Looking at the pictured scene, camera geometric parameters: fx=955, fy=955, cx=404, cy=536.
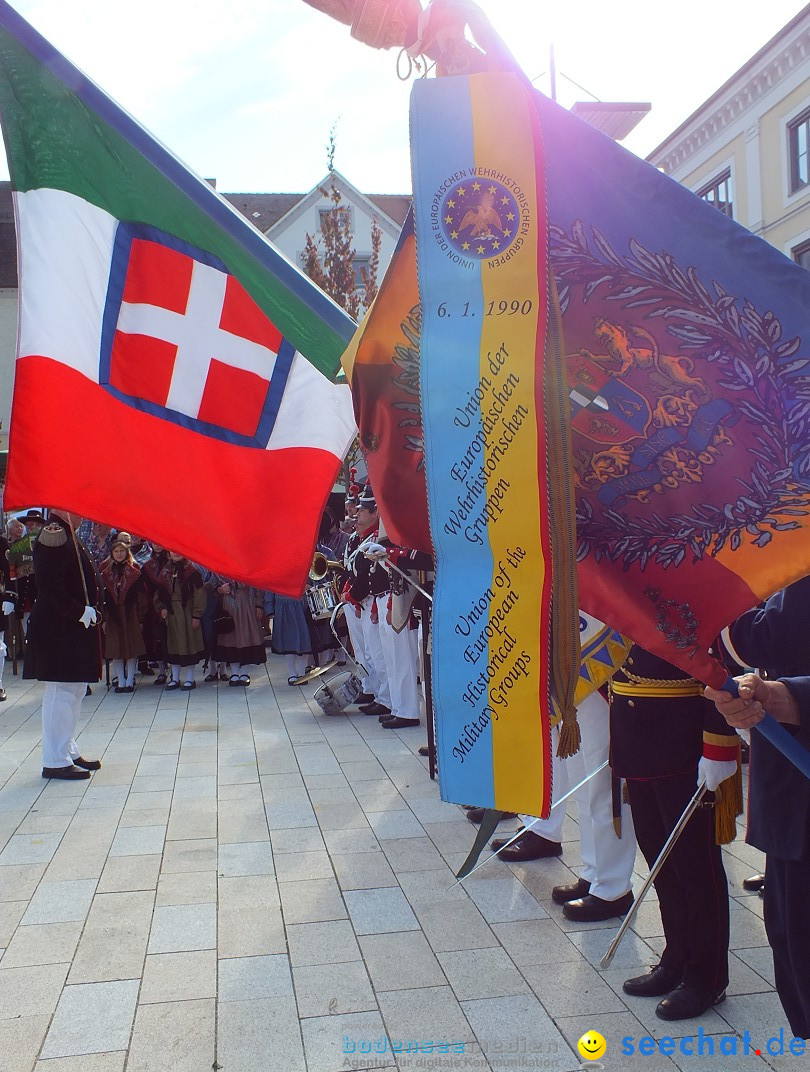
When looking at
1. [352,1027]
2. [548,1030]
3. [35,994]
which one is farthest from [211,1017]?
[548,1030]

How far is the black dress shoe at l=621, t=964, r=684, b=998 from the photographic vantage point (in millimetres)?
3615

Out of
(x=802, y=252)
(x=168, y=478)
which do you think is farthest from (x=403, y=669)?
(x=802, y=252)

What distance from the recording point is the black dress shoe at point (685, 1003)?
11.2ft

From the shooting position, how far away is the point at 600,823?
4.46m

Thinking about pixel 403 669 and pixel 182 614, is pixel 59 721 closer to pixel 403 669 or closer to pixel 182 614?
pixel 403 669

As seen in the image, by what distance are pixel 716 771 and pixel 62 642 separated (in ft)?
18.0

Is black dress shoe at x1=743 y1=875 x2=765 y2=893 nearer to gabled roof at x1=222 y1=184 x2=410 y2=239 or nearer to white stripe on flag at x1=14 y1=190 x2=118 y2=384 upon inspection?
white stripe on flag at x1=14 y1=190 x2=118 y2=384

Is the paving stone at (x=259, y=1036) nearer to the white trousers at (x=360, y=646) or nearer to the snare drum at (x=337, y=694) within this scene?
the snare drum at (x=337, y=694)

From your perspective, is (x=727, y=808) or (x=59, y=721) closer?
(x=727, y=808)

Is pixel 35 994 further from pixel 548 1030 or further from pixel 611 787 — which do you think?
pixel 611 787

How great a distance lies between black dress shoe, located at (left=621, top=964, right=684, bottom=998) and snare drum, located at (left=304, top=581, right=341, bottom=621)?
6803 millimetres

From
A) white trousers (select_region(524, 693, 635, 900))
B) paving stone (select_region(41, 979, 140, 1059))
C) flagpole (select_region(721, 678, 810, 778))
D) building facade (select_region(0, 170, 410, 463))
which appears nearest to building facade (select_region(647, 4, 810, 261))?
building facade (select_region(0, 170, 410, 463))

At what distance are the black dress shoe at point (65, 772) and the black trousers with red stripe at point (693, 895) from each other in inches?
194

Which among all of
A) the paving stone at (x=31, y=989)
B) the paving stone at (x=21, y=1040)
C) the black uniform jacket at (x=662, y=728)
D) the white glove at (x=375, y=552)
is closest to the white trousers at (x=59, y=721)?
the white glove at (x=375, y=552)
